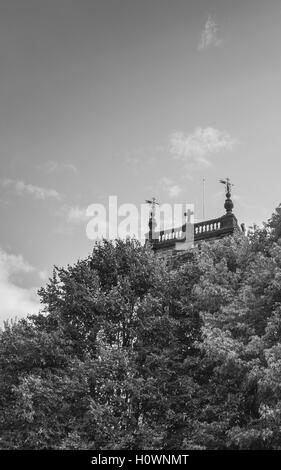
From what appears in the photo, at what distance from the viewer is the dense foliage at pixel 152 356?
80.4 ft

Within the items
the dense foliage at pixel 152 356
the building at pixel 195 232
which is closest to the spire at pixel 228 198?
the building at pixel 195 232

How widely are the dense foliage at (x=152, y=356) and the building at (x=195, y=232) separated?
560 inches

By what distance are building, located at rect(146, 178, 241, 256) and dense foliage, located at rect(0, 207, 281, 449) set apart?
14224 mm

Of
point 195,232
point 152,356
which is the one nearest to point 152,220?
point 195,232

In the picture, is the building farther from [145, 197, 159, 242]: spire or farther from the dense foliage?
the dense foliage

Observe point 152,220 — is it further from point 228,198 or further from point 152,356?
point 152,356

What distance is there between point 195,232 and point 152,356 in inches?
848

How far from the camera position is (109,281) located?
110 ft

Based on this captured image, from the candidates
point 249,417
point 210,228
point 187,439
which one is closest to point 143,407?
point 187,439

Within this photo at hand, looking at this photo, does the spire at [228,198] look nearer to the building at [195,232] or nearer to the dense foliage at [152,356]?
the building at [195,232]

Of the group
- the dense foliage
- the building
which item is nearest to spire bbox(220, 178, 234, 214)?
the building
